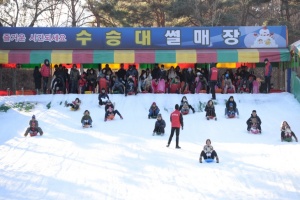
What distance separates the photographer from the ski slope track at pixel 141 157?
10.6m

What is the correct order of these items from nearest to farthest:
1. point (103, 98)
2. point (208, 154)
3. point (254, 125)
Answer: point (208, 154)
point (254, 125)
point (103, 98)

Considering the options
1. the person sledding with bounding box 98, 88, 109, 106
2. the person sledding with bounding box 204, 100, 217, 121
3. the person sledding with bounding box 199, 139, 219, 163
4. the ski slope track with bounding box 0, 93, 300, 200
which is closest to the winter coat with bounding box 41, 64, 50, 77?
the ski slope track with bounding box 0, 93, 300, 200

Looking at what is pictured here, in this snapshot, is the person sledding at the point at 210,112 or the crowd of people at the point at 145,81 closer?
the person sledding at the point at 210,112

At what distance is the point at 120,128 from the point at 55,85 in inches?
262

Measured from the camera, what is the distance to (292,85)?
74.6ft

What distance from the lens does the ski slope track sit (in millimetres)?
10609

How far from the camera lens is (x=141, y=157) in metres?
13.6

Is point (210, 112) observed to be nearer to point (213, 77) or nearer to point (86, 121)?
point (213, 77)

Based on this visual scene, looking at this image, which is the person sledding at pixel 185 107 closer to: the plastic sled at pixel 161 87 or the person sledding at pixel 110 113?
the person sledding at pixel 110 113

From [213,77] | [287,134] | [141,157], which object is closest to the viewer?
[141,157]

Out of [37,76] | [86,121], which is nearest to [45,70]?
[37,76]

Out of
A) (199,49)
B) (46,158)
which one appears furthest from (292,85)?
(46,158)

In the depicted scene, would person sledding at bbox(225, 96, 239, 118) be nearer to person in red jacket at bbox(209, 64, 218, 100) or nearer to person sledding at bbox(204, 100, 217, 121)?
person sledding at bbox(204, 100, 217, 121)

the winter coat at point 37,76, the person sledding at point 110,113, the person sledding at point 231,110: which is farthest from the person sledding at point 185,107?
the winter coat at point 37,76
